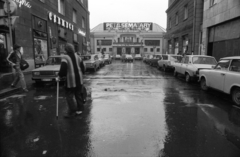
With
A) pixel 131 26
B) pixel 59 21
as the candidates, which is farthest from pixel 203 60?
pixel 131 26

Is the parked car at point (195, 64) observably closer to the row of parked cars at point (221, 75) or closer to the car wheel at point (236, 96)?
the row of parked cars at point (221, 75)

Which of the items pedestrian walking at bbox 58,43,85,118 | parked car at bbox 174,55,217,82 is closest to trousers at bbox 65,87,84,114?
pedestrian walking at bbox 58,43,85,118

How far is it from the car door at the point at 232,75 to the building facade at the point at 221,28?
824 cm

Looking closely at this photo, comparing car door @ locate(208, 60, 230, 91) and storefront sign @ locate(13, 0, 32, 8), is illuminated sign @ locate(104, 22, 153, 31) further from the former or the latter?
car door @ locate(208, 60, 230, 91)

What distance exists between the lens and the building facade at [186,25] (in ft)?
68.3

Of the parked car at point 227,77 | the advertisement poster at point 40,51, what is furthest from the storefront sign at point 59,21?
the parked car at point 227,77

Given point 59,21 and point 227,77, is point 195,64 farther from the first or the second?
point 59,21

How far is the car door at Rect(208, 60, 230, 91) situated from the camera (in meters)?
6.70

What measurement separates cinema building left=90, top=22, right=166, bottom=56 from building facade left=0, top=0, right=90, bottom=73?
41272mm

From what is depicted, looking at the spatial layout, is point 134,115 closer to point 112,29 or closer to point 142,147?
point 142,147

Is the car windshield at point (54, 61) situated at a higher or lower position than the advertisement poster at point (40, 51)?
lower

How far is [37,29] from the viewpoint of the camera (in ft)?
54.9

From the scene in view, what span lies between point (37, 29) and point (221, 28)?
→ 16.2 meters

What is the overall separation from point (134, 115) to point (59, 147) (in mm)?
2263
